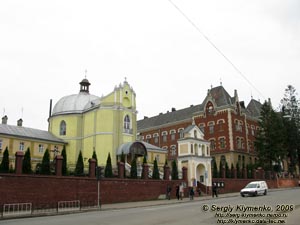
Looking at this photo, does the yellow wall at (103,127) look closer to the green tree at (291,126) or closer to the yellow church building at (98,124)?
the yellow church building at (98,124)

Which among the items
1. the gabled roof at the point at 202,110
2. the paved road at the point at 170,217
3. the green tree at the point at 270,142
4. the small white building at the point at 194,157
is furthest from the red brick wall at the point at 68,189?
the gabled roof at the point at 202,110

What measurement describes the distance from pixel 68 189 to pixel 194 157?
18.6 m

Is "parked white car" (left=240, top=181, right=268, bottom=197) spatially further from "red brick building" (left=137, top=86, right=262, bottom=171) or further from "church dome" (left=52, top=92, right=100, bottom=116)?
"church dome" (left=52, top=92, right=100, bottom=116)

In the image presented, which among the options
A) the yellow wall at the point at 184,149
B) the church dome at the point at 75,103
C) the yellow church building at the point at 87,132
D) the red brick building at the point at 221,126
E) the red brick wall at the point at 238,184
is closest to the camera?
the yellow wall at the point at 184,149

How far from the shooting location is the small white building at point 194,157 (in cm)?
4006

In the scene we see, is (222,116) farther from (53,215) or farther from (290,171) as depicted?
(53,215)

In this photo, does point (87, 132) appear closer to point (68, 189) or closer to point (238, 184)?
point (68, 189)

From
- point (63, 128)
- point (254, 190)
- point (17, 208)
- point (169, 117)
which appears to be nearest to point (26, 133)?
point (63, 128)

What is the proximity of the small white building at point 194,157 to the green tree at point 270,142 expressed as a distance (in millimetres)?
20103

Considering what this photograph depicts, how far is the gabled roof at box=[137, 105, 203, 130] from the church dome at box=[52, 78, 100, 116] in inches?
979

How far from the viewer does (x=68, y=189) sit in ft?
86.6

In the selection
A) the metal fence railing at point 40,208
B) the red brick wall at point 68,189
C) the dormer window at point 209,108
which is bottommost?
the metal fence railing at point 40,208

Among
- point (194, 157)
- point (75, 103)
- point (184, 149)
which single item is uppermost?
point (75, 103)

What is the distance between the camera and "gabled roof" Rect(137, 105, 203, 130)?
234ft
